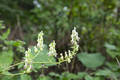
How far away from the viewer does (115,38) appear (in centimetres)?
255

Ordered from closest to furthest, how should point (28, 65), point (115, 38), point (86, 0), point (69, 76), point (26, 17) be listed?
point (28, 65), point (69, 76), point (115, 38), point (86, 0), point (26, 17)

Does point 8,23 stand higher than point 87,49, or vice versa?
point 8,23

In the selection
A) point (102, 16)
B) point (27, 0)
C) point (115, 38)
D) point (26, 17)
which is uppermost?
point (27, 0)

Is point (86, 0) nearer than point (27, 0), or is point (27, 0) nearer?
point (86, 0)

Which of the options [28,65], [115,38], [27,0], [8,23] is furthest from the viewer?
[27,0]

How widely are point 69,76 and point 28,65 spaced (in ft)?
1.99

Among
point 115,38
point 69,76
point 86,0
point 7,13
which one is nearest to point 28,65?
point 69,76

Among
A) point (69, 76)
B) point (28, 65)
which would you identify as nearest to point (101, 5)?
point (69, 76)

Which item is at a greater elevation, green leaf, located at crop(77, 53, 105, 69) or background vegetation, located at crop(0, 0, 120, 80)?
background vegetation, located at crop(0, 0, 120, 80)

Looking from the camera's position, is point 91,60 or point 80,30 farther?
point 80,30

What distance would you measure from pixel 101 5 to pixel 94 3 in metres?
0.15

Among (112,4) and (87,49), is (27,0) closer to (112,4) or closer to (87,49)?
(112,4)

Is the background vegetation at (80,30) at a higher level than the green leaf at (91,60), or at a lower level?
higher

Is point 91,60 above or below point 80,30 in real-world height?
below
